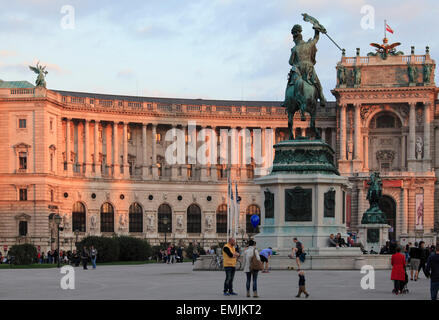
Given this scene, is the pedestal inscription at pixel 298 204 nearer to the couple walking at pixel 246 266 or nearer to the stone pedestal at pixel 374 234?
the couple walking at pixel 246 266

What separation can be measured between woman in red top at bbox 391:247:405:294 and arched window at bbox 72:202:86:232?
8768 centimetres

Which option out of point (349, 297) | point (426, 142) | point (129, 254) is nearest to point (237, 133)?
point (426, 142)

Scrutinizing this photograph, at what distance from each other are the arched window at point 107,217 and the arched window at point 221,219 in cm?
1571

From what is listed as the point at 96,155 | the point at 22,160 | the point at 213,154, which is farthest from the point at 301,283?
the point at 213,154

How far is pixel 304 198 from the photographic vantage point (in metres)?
51.8

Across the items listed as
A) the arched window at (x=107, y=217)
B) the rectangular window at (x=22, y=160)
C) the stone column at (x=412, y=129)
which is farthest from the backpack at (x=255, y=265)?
the stone column at (x=412, y=129)

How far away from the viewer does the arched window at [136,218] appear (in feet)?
415

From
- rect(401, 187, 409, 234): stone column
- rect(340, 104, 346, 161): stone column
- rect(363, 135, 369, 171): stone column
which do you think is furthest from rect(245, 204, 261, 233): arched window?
rect(401, 187, 409, 234): stone column

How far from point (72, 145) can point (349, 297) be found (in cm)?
9395

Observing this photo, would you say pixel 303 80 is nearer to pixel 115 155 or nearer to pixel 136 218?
pixel 115 155

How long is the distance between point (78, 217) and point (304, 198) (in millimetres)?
74172
